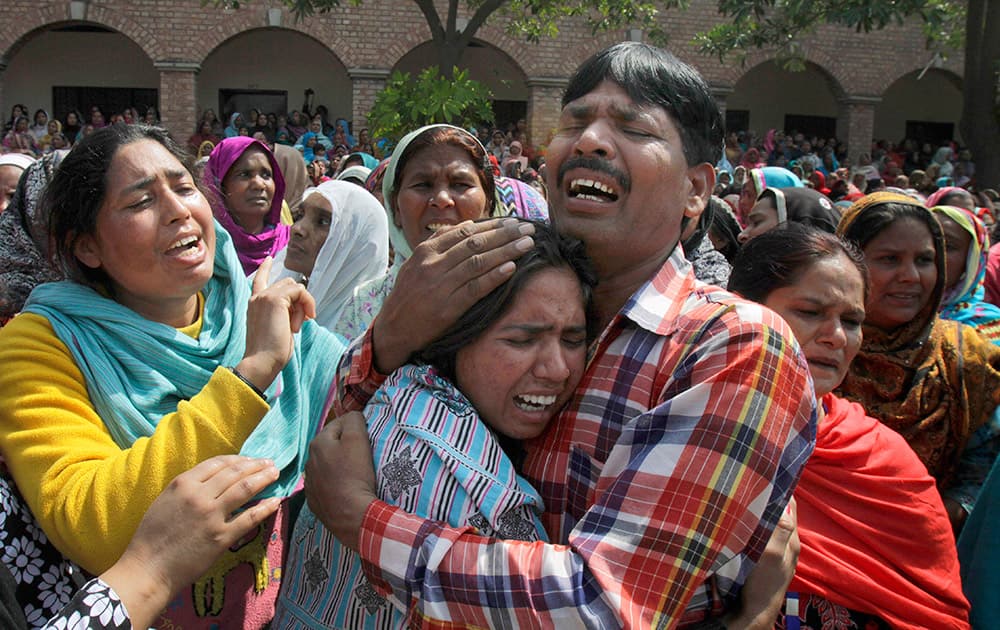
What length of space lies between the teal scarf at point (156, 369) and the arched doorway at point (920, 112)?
22.6m

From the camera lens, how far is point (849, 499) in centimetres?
217

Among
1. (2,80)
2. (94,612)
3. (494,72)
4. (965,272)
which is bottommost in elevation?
(94,612)

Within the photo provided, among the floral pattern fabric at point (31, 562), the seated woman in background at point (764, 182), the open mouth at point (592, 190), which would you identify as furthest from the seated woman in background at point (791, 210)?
the floral pattern fabric at point (31, 562)

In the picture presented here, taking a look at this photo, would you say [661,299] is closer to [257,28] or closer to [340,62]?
[257,28]

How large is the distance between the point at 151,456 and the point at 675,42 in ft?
58.0

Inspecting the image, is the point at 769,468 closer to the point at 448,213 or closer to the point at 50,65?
the point at 448,213

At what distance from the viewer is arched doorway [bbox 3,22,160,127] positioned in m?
17.5

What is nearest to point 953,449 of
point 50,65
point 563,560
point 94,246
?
point 563,560

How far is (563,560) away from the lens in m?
1.25

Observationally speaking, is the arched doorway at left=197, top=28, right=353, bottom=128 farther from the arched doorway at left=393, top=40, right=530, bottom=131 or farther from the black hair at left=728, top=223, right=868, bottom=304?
the black hair at left=728, top=223, right=868, bottom=304

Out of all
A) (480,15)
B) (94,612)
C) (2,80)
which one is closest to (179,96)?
(2,80)

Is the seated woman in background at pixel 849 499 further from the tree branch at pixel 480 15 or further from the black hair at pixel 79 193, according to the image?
the tree branch at pixel 480 15

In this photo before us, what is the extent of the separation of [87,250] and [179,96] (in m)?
15.8

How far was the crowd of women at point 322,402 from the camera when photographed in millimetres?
1527
